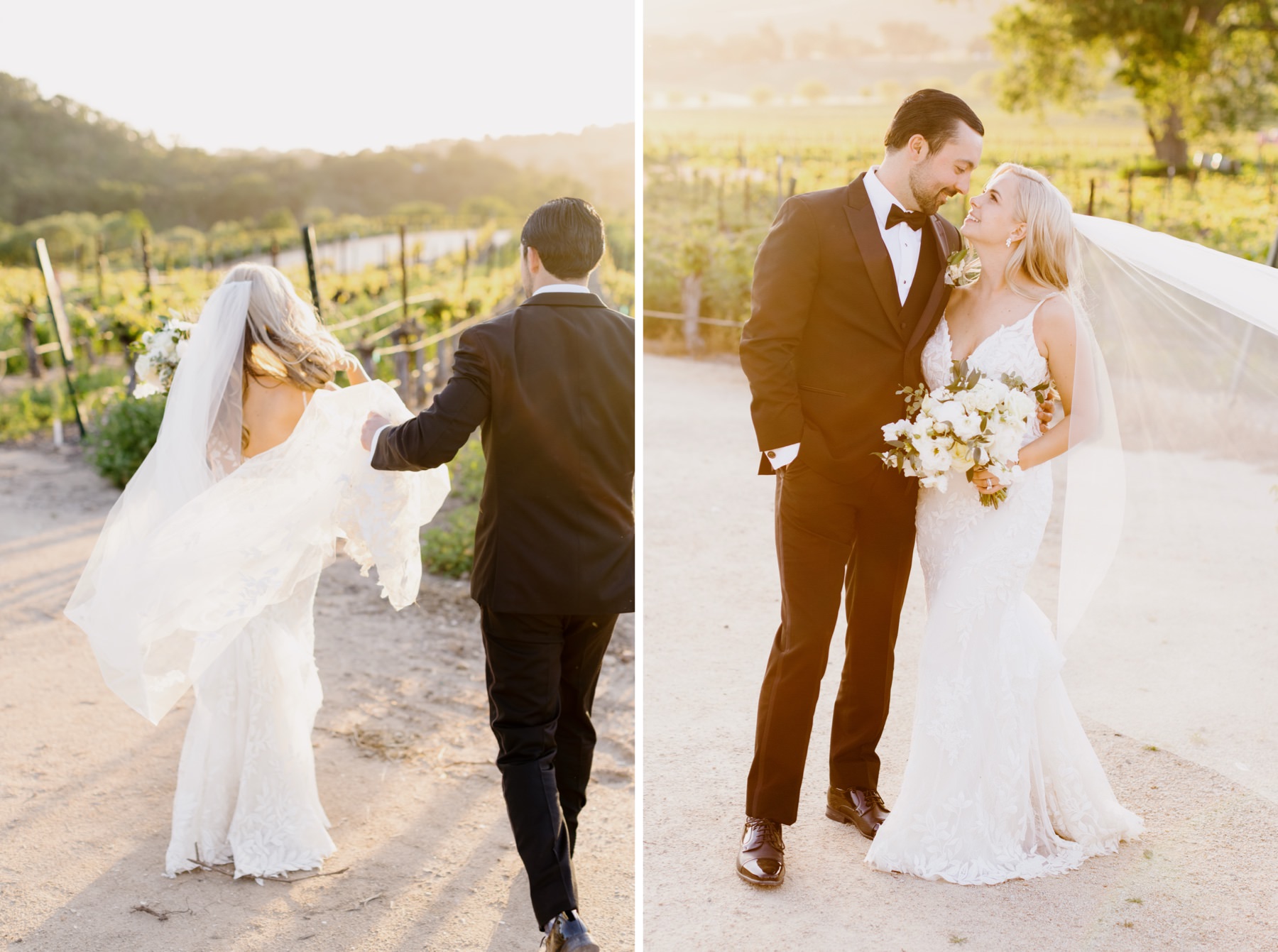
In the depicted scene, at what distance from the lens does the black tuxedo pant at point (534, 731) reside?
9.00 feet

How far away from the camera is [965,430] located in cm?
281

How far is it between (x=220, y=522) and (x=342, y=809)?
1.14 meters

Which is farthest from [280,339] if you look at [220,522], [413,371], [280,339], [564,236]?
[413,371]

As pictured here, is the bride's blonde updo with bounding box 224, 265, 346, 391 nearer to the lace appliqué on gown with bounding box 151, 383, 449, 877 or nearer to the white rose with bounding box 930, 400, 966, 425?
the lace appliqué on gown with bounding box 151, 383, 449, 877

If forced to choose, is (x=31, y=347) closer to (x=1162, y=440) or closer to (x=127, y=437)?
(x=127, y=437)

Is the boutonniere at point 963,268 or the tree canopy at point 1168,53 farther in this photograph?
the tree canopy at point 1168,53

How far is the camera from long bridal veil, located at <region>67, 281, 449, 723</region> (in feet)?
10.3

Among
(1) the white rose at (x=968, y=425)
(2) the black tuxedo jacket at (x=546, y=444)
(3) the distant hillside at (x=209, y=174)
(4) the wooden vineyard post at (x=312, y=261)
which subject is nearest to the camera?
(2) the black tuxedo jacket at (x=546, y=444)

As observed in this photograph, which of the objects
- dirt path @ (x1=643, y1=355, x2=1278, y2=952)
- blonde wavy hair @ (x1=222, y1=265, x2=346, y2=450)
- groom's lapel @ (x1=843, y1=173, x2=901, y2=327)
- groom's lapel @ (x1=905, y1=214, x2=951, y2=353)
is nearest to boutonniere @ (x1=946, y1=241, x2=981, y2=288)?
groom's lapel @ (x1=905, y1=214, x2=951, y2=353)

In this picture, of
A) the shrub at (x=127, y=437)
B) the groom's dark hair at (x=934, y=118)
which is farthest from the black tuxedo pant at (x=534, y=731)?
the shrub at (x=127, y=437)

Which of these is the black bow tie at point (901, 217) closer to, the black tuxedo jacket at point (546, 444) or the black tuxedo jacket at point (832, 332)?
the black tuxedo jacket at point (832, 332)

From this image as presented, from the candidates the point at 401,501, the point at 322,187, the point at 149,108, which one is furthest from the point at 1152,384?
the point at 149,108

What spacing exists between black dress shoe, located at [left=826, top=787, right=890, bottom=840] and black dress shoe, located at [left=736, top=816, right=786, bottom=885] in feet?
1.01

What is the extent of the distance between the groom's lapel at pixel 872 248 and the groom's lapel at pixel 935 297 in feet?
0.35
